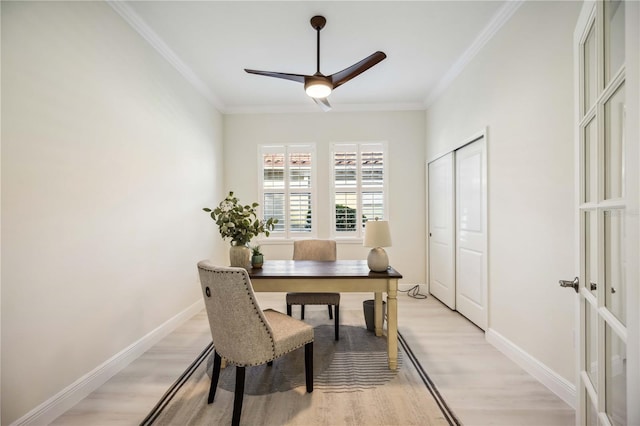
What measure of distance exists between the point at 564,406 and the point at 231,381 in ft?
7.08

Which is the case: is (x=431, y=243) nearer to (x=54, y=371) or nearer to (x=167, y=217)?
(x=167, y=217)

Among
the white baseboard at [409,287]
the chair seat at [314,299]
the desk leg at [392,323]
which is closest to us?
the desk leg at [392,323]

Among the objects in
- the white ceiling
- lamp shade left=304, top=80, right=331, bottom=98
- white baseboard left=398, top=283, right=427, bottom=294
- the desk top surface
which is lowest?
white baseboard left=398, top=283, right=427, bottom=294

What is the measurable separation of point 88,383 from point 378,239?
2.23 m

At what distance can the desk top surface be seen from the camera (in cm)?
212

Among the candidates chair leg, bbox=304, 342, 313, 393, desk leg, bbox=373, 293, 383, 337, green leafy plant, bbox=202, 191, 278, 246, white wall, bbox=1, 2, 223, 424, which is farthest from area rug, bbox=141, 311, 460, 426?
green leafy plant, bbox=202, 191, 278, 246

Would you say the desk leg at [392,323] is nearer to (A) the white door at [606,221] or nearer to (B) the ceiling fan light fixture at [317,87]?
(A) the white door at [606,221]

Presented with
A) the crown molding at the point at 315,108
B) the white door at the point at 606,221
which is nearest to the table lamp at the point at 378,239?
the white door at the point at 606,221

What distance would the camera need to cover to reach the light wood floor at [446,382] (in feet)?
5.37

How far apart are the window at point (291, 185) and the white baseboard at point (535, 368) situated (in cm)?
273

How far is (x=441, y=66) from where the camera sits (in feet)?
10.6

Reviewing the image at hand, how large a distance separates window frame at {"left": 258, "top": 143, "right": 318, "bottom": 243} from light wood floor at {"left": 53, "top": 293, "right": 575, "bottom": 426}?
1.87m

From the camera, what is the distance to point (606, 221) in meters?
0.99

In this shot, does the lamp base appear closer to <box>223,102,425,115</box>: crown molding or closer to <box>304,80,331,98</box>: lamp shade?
<box>304,80,331,98</box>: lamp shade
